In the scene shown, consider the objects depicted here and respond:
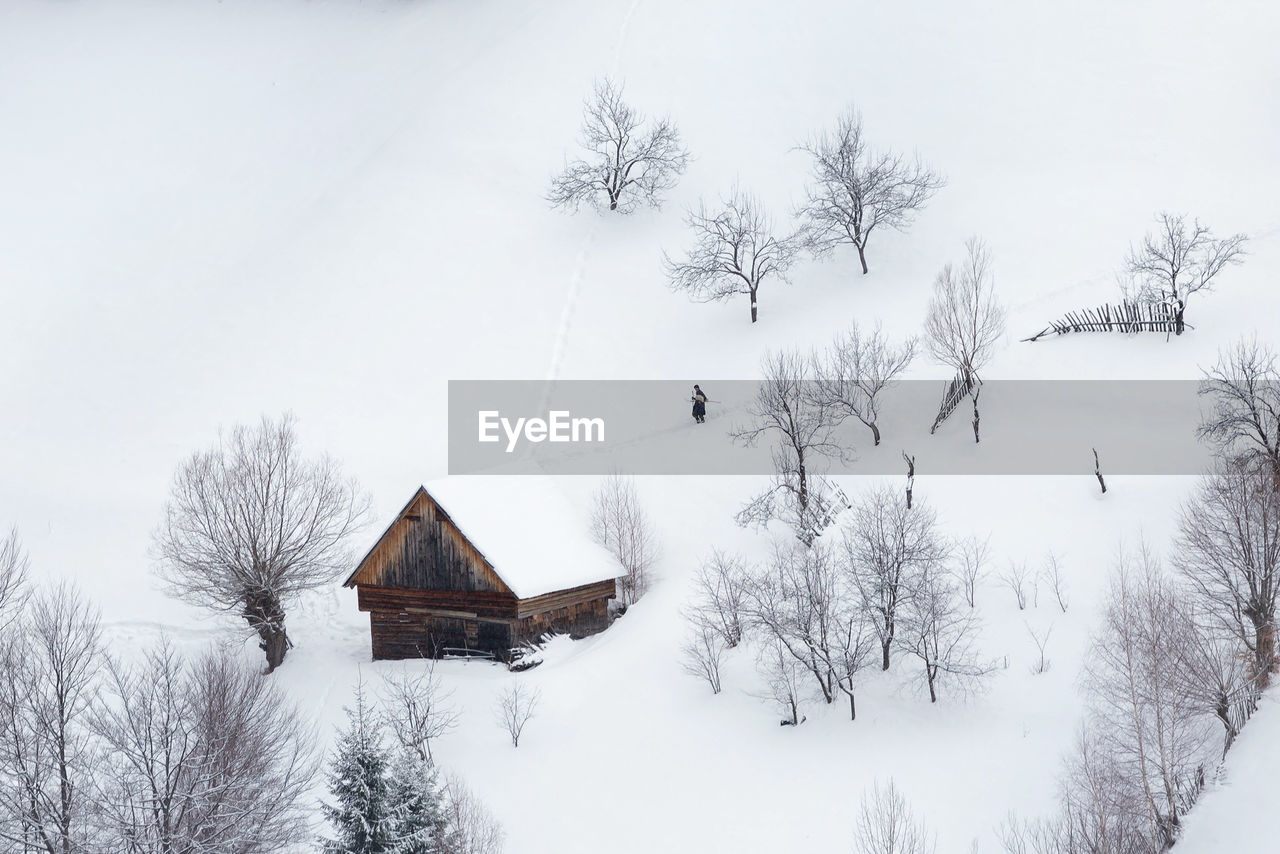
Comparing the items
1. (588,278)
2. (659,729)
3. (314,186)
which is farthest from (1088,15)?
(659,729)

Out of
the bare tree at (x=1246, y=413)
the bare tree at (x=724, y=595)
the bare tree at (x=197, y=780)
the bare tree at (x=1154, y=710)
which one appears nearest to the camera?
the bare tree at (x=197, y=780)

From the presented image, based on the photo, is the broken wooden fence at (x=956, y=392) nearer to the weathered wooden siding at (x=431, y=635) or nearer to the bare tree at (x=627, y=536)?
the bare tree at (x=627, y=536)

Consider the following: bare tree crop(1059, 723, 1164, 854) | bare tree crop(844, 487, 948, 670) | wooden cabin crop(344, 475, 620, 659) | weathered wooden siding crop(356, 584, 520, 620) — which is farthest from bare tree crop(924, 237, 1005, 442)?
weathered wooden siding crop(356, 584, 520, 620)

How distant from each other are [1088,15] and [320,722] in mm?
55630

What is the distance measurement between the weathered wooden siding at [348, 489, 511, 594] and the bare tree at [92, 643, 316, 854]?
7685 millimetres

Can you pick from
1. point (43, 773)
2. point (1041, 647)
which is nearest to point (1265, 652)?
point (1041, 647)

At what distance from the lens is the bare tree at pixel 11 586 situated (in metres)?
28.9

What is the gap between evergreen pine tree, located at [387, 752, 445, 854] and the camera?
21312 mm

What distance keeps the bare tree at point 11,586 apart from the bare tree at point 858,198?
33.7m

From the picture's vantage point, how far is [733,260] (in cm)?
4928

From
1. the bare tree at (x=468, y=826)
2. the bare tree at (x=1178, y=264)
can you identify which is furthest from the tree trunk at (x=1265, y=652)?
the bare tree at (x=1178, y=264)

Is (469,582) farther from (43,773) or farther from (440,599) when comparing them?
(43,773)

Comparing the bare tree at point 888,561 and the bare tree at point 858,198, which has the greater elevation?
the bare tree at point 858,198

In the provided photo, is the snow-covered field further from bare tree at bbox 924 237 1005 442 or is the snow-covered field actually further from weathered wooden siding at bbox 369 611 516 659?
bare tree at bbox 924 237 1005 442
